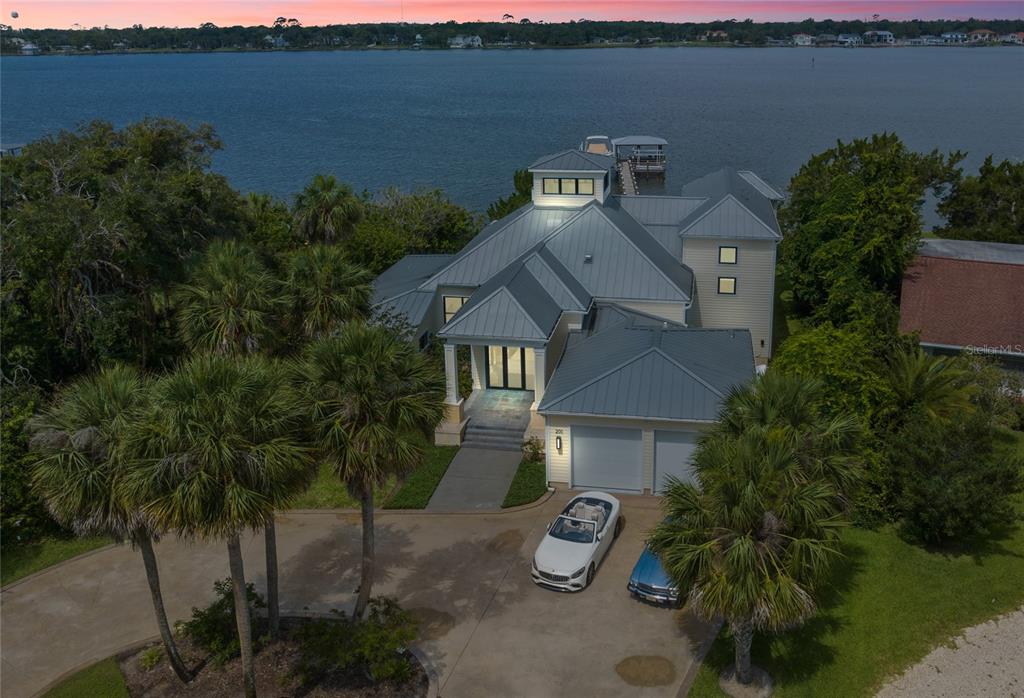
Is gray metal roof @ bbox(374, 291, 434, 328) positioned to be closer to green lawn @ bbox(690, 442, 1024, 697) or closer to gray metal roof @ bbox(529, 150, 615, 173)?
gray metal roof @ bbox(529, 150, 615, 173)

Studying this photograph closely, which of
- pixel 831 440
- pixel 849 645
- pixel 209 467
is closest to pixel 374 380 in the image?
pixel 209 467

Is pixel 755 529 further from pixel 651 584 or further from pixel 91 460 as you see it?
pixel 91 460

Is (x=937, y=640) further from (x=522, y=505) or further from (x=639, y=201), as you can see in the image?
(x=639, y=201)

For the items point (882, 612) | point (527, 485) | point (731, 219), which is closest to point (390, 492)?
point (527, 485)

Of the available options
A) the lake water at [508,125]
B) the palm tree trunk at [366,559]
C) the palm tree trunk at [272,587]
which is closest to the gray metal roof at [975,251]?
the palm tree trunk at [366,559]

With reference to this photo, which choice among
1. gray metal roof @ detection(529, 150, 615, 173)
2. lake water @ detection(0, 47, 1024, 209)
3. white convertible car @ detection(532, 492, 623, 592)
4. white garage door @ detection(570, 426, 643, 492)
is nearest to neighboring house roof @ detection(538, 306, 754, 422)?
white garage door @ detection(570, 426, 643, 492)

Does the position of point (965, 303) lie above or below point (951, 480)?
above
